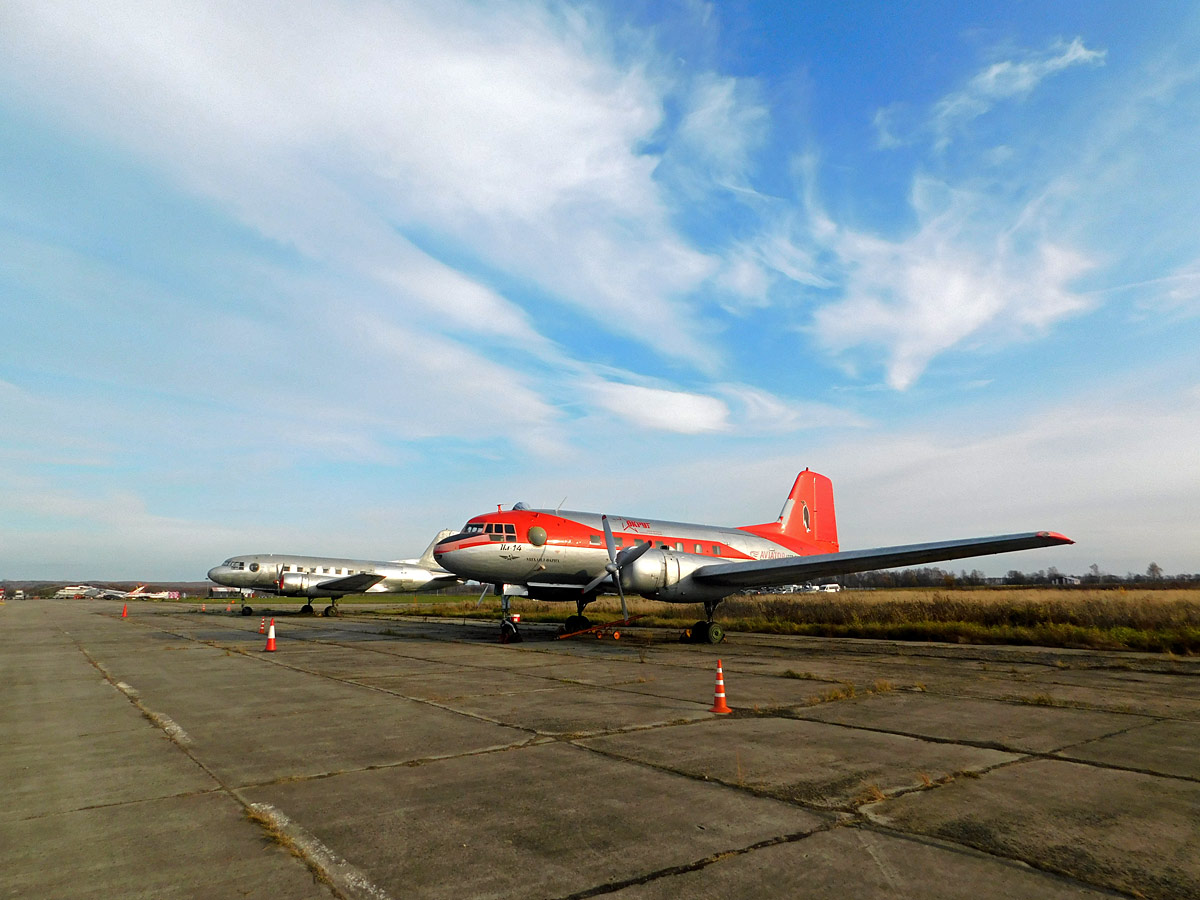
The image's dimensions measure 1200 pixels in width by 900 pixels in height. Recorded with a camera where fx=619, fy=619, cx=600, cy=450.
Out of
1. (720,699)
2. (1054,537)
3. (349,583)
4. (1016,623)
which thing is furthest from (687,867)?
(349,583)

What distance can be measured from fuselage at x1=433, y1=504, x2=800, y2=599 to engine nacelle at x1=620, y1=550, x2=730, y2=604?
0.25 ft

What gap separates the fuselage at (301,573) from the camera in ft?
138

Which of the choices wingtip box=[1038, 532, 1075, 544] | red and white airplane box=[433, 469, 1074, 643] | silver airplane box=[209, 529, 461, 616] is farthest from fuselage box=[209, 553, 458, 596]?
wingtip box=[1038, 532, 1075, 544]

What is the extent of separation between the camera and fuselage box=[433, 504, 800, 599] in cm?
1941

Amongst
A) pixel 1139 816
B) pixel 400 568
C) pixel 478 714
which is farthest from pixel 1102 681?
pixel 400 568

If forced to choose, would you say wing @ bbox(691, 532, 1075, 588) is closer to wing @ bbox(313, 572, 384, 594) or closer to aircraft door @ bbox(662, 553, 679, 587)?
aircraft door @ bbox(662, 553, 679, 587)

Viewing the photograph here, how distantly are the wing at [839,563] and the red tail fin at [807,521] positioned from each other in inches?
302

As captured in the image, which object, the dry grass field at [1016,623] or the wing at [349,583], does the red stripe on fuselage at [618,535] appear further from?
the wing at [349,583]

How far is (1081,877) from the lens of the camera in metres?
3.86

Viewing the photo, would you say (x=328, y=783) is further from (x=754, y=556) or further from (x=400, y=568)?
(x=400, y=568)

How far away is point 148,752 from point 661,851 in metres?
6.22

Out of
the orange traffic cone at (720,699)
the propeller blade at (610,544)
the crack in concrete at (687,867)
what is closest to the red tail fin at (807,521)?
the propeller blade at (610,544)

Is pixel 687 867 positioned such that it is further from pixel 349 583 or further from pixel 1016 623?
pixel 349 583

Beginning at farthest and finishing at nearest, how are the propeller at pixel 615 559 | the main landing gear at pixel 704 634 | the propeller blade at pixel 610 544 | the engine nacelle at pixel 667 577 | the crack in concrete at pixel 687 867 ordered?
the main landing gear at pixel 704 634 < the propeller blade at pixel 610 544 < the engine nacelle at pixel 667 577 < the propeller at pixel 615 559 < the crack in concrete at pixel 687 867
